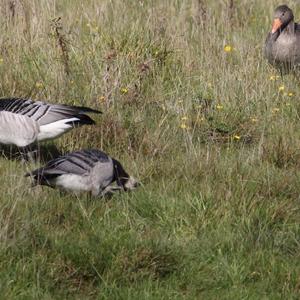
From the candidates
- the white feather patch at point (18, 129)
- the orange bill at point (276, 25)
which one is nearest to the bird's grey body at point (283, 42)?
the orange bill at point (276, 25)

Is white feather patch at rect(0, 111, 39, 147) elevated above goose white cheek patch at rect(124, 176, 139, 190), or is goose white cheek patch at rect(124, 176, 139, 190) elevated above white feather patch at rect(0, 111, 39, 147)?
white feather patch at rect(0, 111, 39, 147)

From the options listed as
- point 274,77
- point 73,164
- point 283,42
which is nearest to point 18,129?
point 73,164

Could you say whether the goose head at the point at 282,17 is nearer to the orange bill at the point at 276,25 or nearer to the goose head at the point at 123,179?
the orange bill at the point at 276,25

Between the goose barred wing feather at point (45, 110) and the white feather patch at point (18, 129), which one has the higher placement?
the goose barred wing feather at point (45, 110)

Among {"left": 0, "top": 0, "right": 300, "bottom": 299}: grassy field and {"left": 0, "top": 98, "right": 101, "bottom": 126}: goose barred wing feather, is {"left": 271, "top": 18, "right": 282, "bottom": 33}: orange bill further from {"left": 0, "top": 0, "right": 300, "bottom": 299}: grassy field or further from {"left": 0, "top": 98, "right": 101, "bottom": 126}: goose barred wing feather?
{"left": 0, "top": 98, "right": 101, "bottom": 126}: goose barred wing feather

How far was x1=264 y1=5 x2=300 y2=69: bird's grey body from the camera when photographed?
9508 millimetres

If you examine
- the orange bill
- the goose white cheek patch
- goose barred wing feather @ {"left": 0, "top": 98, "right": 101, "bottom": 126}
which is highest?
the orange bill

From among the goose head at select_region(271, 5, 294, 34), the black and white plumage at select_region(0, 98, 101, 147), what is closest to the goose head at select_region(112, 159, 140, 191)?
the black and white plumage at select_region(0, 98, 101, 147)

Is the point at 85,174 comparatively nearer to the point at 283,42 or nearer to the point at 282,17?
the point at 283,42

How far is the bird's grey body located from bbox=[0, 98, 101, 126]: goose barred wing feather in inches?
124

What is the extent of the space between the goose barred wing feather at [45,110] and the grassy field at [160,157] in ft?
1.05

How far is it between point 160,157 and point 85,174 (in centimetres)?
98

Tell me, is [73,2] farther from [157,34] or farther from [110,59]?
[110,59]

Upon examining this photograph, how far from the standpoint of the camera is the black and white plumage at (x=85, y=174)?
6.07 metres
